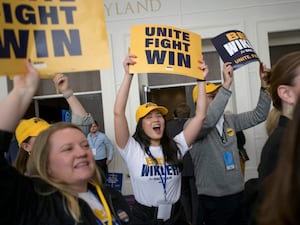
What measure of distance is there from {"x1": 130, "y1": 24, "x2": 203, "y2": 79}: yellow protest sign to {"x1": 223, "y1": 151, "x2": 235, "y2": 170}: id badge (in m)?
0.83

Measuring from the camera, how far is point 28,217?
1641 mm

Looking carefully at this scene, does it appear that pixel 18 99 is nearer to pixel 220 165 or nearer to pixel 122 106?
pixel 122 106

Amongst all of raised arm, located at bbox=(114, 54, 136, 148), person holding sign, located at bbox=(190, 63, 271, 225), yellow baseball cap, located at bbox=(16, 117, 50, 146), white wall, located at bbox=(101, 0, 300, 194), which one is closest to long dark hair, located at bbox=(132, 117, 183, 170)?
raised arm, located at bbox=(114, 54, 136, 148)

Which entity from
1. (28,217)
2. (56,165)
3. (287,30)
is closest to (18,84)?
(56,165)

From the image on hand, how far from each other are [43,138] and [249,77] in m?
4.52

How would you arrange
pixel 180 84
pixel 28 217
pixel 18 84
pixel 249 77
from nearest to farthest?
pixel 28 217 < pixel 18 84 < pixel 249 77 < pixel 180 84

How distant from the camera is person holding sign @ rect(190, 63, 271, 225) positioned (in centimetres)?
348

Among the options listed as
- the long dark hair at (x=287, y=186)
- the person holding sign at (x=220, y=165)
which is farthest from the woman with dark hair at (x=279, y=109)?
the person holding sign at (x=220, y=165)

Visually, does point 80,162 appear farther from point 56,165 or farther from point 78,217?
point 78,217

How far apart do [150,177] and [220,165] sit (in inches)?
33.7

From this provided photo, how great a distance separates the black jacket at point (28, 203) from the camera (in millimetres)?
1561

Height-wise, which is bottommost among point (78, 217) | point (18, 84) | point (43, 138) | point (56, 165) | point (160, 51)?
point (78, 217)

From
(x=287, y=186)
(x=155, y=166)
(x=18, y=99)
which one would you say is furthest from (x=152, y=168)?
(x=287, y=186)

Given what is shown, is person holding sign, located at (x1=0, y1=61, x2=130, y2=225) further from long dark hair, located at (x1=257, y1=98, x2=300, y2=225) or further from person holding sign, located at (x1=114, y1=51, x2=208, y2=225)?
long dark hair, located at (x1=257, y1=98, x2=300, y2=225)
